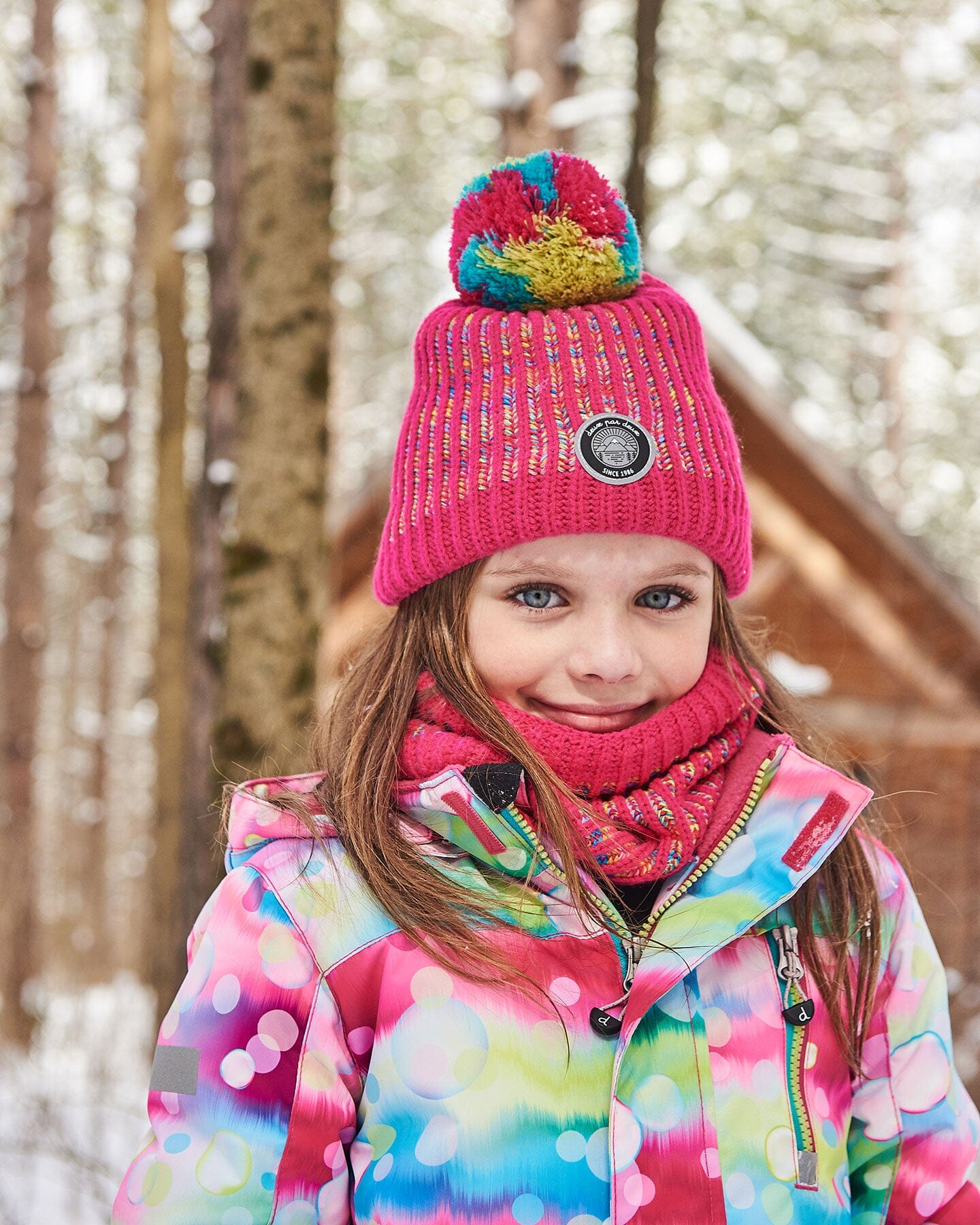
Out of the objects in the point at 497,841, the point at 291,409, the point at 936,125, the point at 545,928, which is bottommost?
the point at 545,928

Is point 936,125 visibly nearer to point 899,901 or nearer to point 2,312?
point 2,312

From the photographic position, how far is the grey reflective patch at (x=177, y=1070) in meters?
1.59

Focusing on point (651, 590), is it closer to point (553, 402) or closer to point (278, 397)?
point (553, 402)

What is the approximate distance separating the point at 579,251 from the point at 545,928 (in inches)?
42.5

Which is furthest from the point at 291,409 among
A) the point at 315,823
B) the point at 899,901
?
the point at 899,901

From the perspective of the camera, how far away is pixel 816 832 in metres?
1.77

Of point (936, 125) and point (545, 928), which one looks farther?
point (936, 125)

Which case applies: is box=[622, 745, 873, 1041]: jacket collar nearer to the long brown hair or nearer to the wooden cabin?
the long brown hair

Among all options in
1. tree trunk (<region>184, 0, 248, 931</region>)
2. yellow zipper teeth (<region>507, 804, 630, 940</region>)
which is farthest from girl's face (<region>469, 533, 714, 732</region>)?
tree trunk (<region>184, 0, 248, 931</region>)

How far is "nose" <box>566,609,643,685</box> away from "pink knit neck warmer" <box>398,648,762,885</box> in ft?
0.29

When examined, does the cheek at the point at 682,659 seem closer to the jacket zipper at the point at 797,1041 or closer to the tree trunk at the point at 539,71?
the jacket zipper at the point at 797,1041

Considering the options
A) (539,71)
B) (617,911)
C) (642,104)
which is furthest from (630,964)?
(539,71)

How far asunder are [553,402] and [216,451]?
1938 millimetres

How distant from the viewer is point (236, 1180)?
154 cm
